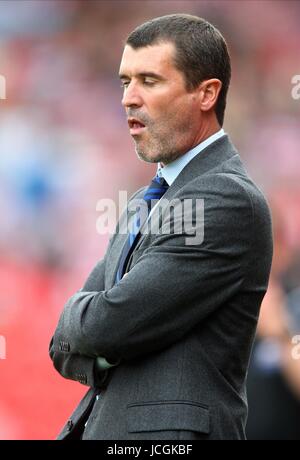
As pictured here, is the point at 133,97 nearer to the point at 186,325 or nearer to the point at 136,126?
the point at 136,126

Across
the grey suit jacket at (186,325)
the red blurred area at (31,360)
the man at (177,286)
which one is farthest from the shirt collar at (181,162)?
the red blurred area at (31,360)

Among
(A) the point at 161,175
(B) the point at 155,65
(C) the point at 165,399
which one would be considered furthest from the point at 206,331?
(B) the point at 155,65

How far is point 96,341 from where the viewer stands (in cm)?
229

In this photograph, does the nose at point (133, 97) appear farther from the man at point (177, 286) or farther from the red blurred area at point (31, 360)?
the red blurred area at point (31, 360)

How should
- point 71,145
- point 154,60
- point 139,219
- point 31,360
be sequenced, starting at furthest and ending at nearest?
1. point 71,145
2. point 31,360
3. point 139,219
4. point 154,60

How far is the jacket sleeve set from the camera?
2252 mm

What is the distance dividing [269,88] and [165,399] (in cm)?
379

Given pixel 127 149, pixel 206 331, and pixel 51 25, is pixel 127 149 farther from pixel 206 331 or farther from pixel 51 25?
pixel 206 331

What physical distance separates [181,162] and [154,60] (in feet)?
0.99

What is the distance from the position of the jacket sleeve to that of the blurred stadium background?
2853mm

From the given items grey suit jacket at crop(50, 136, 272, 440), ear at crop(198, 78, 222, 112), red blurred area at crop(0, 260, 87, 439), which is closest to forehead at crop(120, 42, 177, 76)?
ear at crop(198, 78, 222, 112)

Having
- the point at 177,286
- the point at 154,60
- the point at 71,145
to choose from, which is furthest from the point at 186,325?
the point at 71,145

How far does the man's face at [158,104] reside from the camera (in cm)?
246

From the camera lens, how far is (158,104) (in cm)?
246
